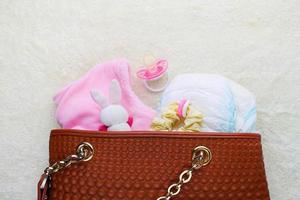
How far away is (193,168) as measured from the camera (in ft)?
2.00

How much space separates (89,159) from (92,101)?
0.21 m

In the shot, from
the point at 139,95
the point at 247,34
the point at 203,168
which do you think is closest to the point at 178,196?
the point at 203,168

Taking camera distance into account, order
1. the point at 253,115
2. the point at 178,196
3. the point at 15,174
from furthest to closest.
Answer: the point at 15,174
the point at 253,115
the point at 178,196

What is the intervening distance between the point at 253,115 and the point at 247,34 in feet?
0.75

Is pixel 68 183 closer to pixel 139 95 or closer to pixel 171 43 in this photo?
pixel 139 95

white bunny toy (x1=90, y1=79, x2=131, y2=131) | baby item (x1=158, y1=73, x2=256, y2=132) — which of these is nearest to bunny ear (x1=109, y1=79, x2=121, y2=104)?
white bunny toy (x1=90, y1=79, x2=131, y2=131)

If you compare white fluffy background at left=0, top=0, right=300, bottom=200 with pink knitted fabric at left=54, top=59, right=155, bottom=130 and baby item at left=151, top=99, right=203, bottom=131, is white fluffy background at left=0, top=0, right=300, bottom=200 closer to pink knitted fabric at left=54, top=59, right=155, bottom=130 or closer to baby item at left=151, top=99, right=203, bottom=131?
pink knitted fabric at left=54, top=59, right=155, bottom=130

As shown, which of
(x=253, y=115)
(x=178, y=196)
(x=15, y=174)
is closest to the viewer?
(x=178, y=196)

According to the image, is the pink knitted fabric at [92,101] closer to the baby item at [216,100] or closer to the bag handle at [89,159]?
the baby item at [216,100]

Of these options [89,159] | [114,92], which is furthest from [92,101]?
[89,159]

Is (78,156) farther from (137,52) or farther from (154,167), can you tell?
(137,52)

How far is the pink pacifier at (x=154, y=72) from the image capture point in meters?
0.87

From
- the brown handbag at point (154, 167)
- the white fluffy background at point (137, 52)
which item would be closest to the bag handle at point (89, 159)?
Answer: the brown handbag at point (154, 167)

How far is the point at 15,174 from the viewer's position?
2.87 ft
